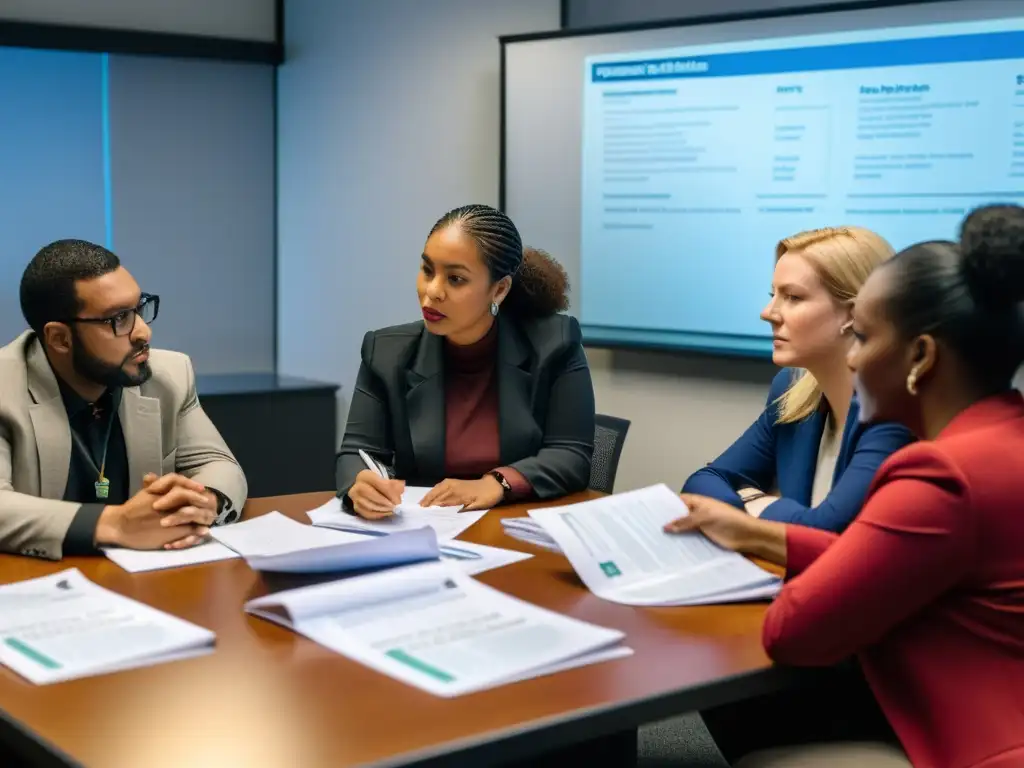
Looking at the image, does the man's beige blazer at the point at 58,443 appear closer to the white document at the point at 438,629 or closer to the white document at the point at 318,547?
the white document at the point at 318,547

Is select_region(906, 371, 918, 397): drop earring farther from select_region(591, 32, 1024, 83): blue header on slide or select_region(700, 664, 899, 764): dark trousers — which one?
select_region(591, 32, 1024, 83): blue header on slide

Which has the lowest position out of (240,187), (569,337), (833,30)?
(569,337)

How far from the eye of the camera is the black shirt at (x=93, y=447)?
2.44m

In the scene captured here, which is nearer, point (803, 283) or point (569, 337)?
point (803, 283)

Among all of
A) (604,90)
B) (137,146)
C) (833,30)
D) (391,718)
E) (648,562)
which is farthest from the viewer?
(137,146)

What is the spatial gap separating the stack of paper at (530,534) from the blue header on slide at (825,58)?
84.9 inches

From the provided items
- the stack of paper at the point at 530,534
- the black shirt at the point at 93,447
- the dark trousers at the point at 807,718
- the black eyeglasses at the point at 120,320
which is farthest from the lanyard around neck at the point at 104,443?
the dark trousers at the point at 807,718

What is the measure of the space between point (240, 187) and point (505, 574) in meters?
3.78

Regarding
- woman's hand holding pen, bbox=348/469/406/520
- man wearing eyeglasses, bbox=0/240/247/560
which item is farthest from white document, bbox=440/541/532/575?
man wearing eyeglasses, bbox=0/240/247/560

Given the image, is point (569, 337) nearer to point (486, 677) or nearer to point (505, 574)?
point (505, 574)

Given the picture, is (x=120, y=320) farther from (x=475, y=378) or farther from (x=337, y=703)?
(x=337, y=703)

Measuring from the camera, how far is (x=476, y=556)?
2.08m

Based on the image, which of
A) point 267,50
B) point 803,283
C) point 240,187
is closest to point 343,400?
point 240,187

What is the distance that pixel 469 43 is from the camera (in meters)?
4.75
